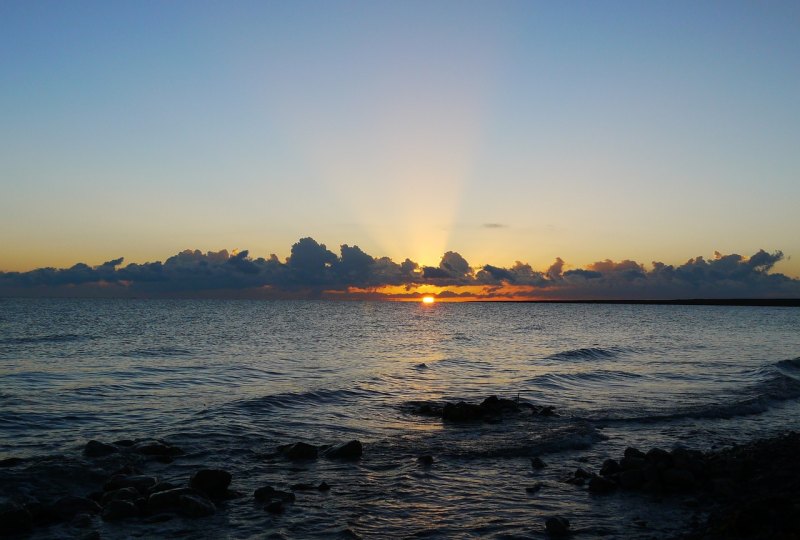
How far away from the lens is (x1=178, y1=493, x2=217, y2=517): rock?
1456cm

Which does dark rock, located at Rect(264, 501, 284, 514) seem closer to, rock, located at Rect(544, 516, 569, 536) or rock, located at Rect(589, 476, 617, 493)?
rock, located at Rect(544, 516, 569, 536)

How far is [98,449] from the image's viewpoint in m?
19.8

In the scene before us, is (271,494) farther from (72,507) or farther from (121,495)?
(72,507)

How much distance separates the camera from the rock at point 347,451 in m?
20.1

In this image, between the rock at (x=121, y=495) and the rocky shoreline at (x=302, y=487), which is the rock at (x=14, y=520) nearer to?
the rocky shoreline at (x=302, y=487)

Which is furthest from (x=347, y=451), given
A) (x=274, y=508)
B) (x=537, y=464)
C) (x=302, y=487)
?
(x=537, y=464)

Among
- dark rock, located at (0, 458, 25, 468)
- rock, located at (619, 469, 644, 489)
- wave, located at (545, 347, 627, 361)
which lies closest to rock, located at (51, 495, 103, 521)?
dark rock, located at (0, 458, 25, 468)

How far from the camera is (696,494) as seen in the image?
1595 centimetres

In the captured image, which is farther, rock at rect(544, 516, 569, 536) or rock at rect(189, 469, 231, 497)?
rock at rect(189, 469, 231, 497)

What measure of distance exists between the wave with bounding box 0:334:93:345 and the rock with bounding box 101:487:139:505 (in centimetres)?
5618

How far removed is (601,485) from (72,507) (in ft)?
45.4

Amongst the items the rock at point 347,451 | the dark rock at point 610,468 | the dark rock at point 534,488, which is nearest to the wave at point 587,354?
the dark rock at point 610,468

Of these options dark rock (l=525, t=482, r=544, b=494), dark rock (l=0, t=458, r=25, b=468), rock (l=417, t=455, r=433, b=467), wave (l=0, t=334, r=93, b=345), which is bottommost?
wave (l=0, t=334, r=93, b=345)

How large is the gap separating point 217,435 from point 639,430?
57.0 ft
